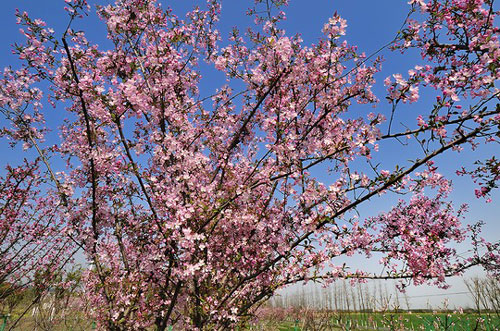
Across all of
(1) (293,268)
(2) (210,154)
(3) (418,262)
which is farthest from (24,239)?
(3) (418,262)

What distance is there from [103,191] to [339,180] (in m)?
3.50

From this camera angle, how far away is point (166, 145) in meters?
4.05

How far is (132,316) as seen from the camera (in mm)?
4488

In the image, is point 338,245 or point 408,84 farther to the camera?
point 338,245

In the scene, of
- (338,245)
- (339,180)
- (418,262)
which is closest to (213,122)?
(339,180)

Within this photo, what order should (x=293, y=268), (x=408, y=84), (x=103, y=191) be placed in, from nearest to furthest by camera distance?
(x=408, y=84) → (x=293, y=268) → (x=103, y=191)

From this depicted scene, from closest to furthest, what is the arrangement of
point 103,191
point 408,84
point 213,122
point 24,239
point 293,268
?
point 408,84 < point 293,268 < point 103,191 < point 213,122 < point 24,239

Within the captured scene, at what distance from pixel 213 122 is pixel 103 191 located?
2.16 metres

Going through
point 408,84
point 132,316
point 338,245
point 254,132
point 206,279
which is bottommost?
point 132,316

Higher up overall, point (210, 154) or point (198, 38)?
point (198, 38)

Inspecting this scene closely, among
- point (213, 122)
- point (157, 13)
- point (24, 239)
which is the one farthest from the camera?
point (24, 239)

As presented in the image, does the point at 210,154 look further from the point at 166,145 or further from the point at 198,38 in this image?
the point at 198,38

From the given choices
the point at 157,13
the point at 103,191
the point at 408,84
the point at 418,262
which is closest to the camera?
the point at 408,84

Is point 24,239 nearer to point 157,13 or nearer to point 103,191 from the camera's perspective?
point 103,191
